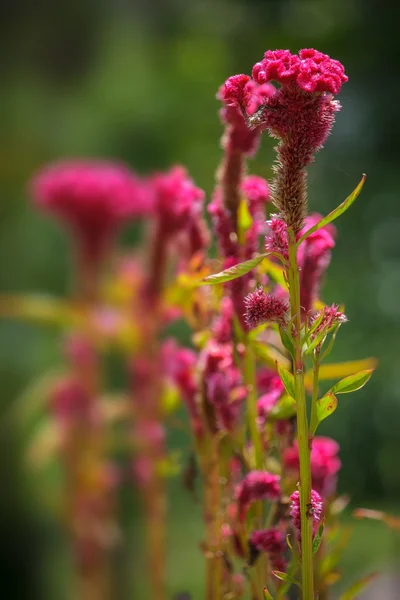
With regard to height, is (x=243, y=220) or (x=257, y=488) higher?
(x=243, y=220)

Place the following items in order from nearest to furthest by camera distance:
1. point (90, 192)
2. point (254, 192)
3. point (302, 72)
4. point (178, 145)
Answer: point (302, 72) → point (254, 192) → point (90, 192) → point (178, 145)

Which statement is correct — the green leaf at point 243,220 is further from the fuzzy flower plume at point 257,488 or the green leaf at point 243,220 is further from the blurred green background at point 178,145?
the blurred green background at point 178,145

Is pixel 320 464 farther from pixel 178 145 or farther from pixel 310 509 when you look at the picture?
pixel 178 145

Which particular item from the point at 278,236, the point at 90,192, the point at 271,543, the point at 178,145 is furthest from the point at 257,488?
the point at 178,145

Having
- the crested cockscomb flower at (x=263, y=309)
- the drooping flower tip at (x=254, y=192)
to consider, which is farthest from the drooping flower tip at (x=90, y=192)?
the crested cockscomb flower at (x=263, y=309)

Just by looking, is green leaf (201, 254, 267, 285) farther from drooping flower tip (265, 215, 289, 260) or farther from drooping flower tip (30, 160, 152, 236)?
drooping flower tip (30, 160, 152, 236)

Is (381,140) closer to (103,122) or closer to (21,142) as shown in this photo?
(103,122)

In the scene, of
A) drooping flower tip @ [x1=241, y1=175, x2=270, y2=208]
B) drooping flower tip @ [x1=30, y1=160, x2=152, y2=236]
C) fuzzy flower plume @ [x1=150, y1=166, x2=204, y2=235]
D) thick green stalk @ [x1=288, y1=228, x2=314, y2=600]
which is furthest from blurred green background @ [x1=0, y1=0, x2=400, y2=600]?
thick green stalk @ [x1=288, y1=228, x2=314, y2=600]
